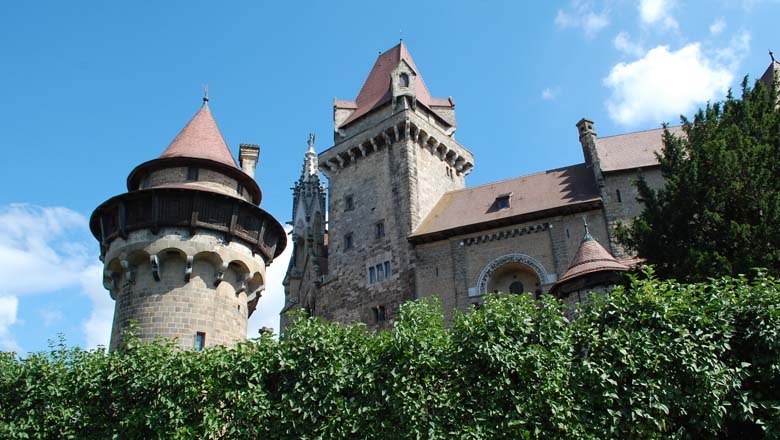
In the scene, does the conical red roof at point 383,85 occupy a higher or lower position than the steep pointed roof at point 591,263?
higher

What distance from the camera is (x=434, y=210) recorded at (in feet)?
114

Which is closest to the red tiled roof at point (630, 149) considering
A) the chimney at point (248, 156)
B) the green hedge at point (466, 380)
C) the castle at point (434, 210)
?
the castle at point (434, 210)

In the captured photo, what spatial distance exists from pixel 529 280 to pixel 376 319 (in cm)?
763

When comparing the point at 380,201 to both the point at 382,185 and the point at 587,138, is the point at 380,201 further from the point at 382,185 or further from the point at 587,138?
the point at 587,138

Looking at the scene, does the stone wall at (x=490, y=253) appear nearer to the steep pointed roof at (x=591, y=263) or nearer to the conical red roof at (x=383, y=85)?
the steep pointed roof at (x=591, y=263)

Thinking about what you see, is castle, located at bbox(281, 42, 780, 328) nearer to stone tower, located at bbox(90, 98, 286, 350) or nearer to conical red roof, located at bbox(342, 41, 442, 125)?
conical red roof, located at bbox(342, 41, 442, 125)

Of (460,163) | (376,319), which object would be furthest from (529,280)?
(460,163)

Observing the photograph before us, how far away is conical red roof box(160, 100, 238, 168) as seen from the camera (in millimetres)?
22219

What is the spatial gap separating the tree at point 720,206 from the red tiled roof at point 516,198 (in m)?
9.78

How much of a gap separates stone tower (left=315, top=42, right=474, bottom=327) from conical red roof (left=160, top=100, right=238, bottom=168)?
11.9 m

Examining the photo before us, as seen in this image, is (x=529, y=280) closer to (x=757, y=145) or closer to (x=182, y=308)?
(x=757, y=145)

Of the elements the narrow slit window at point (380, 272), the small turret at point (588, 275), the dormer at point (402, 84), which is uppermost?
the dormer at point (402, 84)

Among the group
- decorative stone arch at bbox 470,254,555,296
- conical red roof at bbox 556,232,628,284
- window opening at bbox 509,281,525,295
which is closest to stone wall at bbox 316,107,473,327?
decorative stone arch at bbox 470,254,555,296

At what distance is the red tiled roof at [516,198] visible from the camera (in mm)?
30641
